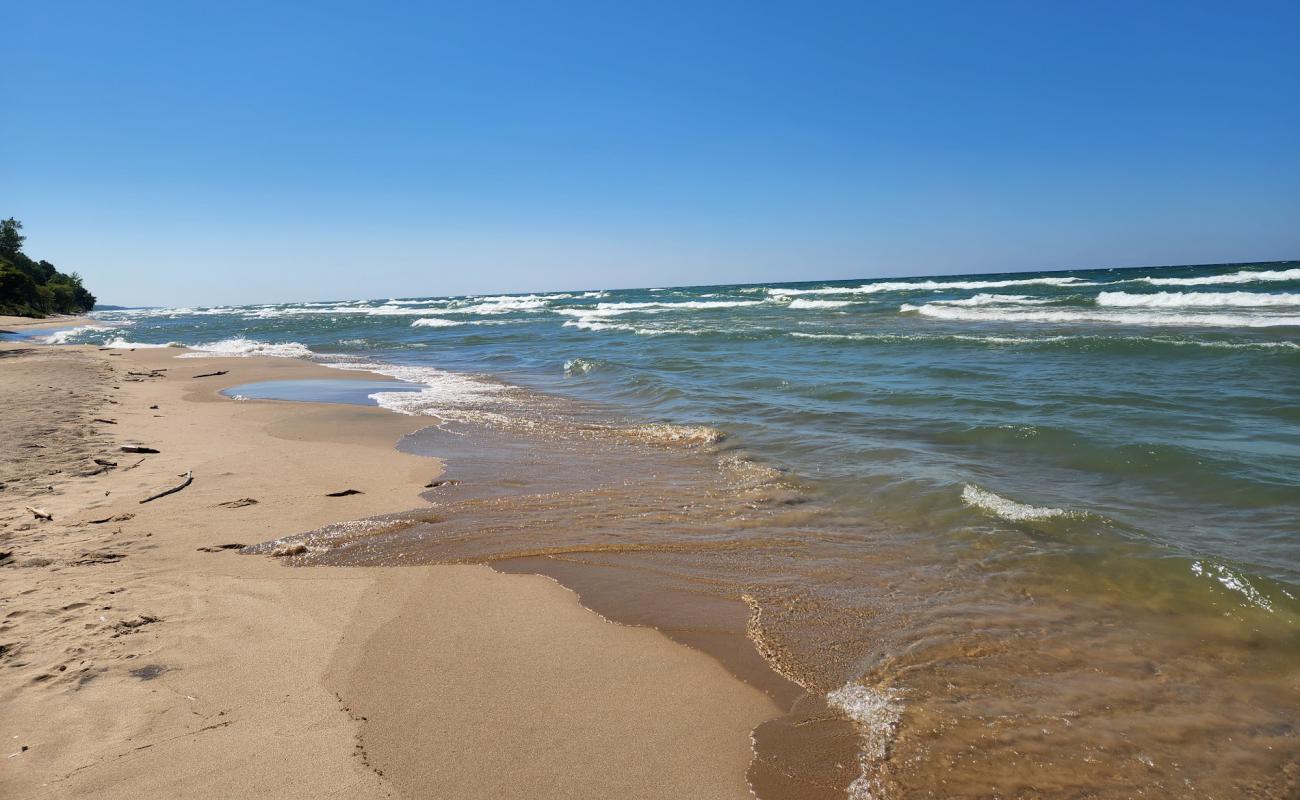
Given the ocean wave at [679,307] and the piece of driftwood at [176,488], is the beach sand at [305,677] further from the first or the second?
the ocean wave at [679,307]

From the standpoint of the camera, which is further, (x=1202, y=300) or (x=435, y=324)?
(x=435, y=324)

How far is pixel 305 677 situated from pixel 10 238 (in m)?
74.9

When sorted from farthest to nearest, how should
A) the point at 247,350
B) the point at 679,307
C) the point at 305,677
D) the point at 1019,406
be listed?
the point at 679,307, the point at 247,350, the point at 1019,406, the point at 305,677

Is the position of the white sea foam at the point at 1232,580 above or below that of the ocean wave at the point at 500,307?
below

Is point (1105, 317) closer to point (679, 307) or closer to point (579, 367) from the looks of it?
point (579, 367)

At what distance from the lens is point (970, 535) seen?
473 centimetres

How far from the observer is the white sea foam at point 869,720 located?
234cm

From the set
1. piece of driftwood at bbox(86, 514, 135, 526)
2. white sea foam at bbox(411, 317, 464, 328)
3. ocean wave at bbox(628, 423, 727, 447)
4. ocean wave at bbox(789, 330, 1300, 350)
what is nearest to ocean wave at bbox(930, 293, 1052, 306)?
ocean wave at bbox(789, 330, 1300, 350)

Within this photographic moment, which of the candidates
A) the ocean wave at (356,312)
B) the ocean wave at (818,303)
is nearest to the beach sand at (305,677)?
the ocean wave at (818,303)

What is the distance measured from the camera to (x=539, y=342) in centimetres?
2458

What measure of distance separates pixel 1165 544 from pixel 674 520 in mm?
3536

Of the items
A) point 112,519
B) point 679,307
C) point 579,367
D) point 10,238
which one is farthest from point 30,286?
point 112,519

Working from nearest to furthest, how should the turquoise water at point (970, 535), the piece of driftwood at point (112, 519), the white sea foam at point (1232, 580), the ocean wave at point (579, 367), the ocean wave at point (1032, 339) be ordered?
the turquoise water at point (970, 535), the white sea foam at point (1232, 580), the piece of driftwood at point (112, 519), the ocean wave at point (1032, 339), the ocean wave at point (579, 367)

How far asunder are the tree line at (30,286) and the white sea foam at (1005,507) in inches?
2144
